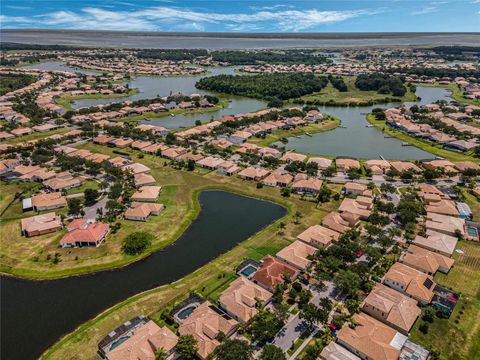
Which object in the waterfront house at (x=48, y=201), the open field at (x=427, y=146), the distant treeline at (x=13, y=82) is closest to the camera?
the waterfront house at (x=48, y=201)

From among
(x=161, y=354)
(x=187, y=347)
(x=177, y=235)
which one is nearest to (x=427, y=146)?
(x=177, y=235)

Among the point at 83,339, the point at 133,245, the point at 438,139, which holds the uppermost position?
the point at 438,139

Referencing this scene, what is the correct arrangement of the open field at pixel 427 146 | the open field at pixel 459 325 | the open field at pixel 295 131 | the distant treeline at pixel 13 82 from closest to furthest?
the open field at pixel 459 325
the open field at pixel 427 146
the open field at pixel 295 131
the distant treeline at pixel 13 82

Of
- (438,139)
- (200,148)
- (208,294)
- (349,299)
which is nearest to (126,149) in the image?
(200,148)

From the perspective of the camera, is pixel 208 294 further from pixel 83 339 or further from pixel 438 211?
pixel 438 211

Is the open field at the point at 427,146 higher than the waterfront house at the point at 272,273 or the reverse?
higher

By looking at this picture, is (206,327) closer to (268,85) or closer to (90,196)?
(90,196)

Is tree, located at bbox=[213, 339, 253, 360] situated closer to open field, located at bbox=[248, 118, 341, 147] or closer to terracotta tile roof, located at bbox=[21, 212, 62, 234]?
terracotta tile roof, located at bbox=[21, 212, 62, 234]

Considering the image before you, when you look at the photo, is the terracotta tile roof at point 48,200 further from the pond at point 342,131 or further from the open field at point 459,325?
the open field at point 459,325

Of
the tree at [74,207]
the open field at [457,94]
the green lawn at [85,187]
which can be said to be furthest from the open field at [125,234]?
the open field at [457,94]
